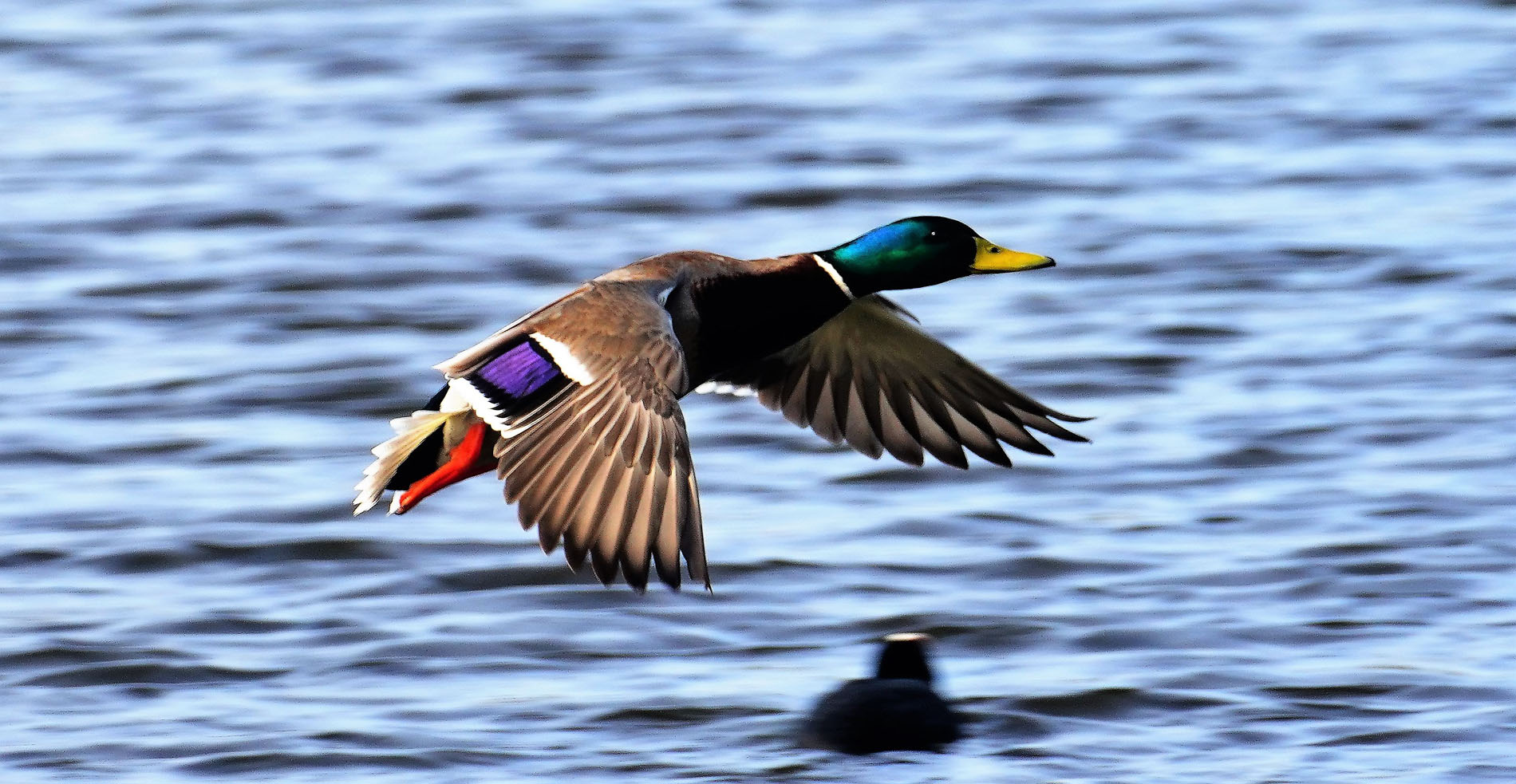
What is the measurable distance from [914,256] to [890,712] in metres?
1.08

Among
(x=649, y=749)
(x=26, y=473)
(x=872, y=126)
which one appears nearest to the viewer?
(x=649, y=749)

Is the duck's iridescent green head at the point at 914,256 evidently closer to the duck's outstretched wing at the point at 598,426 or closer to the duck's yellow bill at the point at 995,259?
the duck's yellow bill at the point at 995,259

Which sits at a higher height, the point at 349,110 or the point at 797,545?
the point at 349,110

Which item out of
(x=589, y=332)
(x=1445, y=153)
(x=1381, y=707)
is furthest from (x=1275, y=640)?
(x=1445, y=153)

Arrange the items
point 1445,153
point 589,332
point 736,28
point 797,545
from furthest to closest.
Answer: point 736,28, point 1445,153, point 797,545, point 589,332

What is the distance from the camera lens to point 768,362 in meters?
6.86

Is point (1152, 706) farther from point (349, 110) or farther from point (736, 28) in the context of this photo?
point (736, 28)

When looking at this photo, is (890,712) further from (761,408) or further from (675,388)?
(761,408)

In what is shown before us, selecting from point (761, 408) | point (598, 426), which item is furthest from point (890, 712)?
point (761, 408)

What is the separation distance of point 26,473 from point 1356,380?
4204 millimetres

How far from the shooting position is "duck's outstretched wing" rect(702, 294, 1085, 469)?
6656 mm

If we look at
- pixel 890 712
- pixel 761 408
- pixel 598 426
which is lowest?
pixel 890 712

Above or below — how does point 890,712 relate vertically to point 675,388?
below

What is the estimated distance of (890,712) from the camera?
20.5 ft
